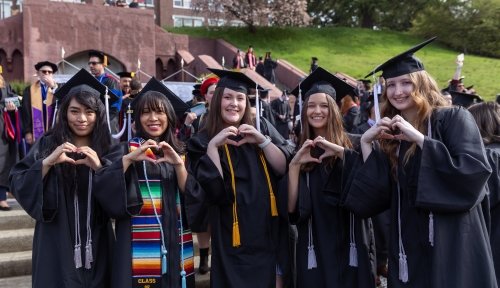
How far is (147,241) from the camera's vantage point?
10.5ft

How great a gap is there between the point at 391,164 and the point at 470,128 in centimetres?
54

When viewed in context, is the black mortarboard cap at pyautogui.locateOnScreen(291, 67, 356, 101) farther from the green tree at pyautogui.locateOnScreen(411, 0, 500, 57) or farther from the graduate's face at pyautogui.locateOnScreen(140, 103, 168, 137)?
the green tree at pyautogui.locateOnScreen(411, 0, 500, 57)

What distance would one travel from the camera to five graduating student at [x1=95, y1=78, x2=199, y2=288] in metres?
3.04

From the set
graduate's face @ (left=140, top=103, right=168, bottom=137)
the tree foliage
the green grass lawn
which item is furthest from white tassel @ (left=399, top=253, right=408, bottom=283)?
the tree foliage

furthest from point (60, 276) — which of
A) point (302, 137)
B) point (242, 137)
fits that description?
point (302, 137)

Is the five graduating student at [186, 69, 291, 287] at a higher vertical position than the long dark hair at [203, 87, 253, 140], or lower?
lower

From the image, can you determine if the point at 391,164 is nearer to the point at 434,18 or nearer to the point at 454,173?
the point at 454,173

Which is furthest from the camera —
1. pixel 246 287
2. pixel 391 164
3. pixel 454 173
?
pixel 246 287

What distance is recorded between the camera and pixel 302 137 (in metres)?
3.53

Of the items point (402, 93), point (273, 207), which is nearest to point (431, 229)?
point (402, 93)

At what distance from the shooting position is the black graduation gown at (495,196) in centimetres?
336

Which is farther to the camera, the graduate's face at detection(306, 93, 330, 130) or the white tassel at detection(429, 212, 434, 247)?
the graduate's face at detection(306, 93, 330, 130)

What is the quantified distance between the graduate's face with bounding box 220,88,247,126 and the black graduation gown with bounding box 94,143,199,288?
554mm

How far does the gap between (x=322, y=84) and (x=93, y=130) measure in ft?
5.93
